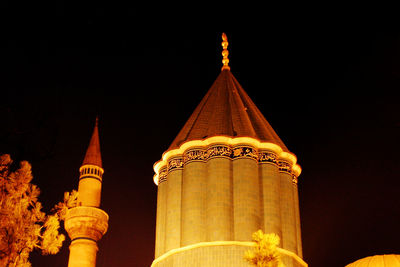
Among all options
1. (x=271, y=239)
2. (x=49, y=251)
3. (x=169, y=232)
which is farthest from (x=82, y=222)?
(x=271, y=239)

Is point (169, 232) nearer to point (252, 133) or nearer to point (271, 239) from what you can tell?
point (252, 133)

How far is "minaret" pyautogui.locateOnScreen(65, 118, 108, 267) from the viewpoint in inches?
819

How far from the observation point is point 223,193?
53.8ft

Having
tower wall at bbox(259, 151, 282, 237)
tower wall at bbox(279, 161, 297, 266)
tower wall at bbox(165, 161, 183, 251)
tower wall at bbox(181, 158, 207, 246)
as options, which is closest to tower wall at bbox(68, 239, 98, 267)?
tower wall at bbox(165, 161, 183, 251)

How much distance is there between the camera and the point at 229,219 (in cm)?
1619

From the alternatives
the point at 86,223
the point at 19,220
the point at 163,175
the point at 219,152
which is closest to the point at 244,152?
the point at 219,152

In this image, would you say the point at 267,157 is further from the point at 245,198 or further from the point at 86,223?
the point at 86,223

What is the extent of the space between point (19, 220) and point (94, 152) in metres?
11.4

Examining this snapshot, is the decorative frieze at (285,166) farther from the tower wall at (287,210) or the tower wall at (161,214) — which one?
the tower wall at (161,214)

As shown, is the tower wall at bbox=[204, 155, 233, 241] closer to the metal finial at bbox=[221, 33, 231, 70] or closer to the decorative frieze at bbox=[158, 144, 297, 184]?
the decorative frieze at bbox=[158, 144, 297, 184]

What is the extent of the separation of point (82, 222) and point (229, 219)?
619 centimetres

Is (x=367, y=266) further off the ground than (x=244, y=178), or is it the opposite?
(x=244, y=178)

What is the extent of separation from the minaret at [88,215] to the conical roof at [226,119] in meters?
4.04

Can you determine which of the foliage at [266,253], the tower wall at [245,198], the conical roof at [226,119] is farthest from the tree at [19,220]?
the conical roof at [226,119]
